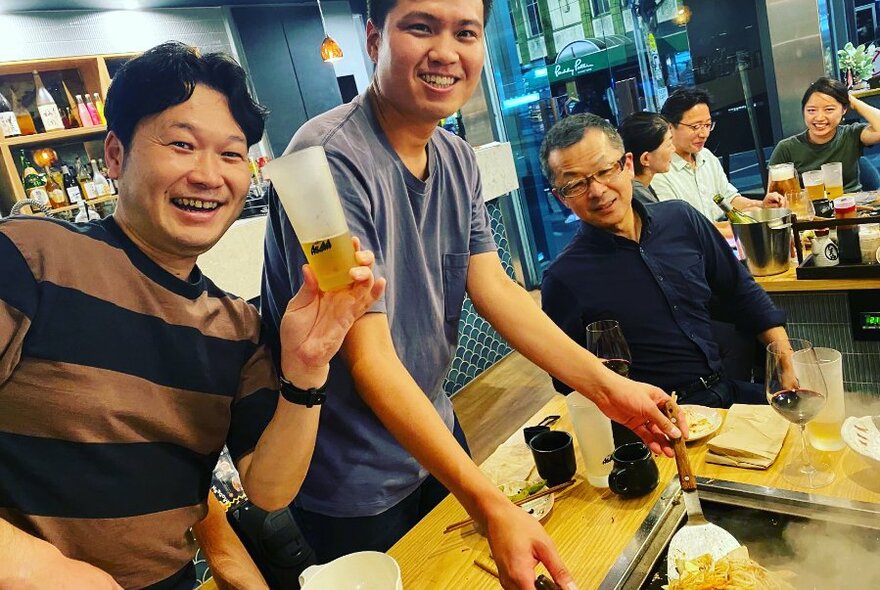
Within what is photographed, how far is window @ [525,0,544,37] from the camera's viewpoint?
606 centimetres

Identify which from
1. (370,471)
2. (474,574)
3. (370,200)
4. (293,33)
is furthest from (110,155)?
(293,33)

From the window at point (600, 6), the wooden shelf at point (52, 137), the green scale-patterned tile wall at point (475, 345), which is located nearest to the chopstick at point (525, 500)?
the green scale-patterned tile wall at point (475, 345)

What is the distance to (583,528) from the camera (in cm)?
122

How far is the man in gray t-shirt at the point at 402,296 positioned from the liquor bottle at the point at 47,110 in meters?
3.48

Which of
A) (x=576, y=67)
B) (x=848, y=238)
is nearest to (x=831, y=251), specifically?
(x=848, y=238)

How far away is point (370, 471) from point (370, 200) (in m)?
0.63

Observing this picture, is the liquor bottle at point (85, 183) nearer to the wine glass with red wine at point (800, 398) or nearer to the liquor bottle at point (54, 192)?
the liquor bottle at point (54, 192)

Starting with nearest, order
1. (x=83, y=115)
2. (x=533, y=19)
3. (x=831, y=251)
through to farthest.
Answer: (x=831, y=251), (x=83, y=115), (x=533, y=19)

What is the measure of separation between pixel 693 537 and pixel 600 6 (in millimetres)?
5715

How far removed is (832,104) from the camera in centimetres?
405

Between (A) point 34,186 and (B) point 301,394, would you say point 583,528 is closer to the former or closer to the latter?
(B) point 301,394

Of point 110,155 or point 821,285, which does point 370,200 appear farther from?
point 821,285

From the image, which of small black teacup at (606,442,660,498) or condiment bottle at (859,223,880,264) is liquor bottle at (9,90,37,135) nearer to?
small black teacup at (606,442,660,498)

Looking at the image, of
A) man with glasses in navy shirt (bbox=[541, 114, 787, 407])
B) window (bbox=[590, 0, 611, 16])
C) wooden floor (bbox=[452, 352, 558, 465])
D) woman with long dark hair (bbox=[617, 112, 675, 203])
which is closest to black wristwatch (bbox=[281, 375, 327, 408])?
man with glasses in navy shirt (bbox=[541, 114, 787, 407])
